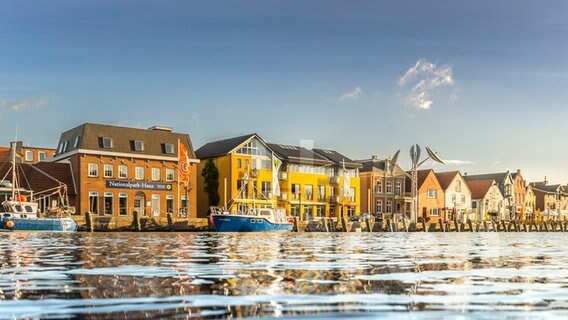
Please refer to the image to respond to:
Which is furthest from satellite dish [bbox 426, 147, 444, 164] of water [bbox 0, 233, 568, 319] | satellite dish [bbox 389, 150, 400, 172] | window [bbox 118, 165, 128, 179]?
water [bbox 0, 233, 568, 319]

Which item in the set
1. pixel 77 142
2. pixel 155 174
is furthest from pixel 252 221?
pixel 77 142

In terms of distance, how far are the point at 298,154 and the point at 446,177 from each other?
3866cm

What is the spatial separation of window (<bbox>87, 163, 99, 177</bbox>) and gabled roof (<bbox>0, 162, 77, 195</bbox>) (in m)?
2.10

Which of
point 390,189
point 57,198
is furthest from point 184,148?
point 390,189

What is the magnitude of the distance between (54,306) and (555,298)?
6350 mm

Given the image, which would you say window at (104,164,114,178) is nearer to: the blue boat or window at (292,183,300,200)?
the blue boat

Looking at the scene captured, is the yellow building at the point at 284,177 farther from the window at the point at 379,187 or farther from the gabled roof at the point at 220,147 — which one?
the window at the point at 379,187

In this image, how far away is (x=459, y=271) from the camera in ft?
46.1

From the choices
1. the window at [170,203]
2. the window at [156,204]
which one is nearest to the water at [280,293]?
the window at [156,204]

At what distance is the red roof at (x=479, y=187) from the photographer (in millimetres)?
135125

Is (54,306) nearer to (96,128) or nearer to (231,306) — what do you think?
(231,306)

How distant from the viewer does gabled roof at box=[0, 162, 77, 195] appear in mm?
74625

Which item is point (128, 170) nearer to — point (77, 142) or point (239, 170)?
point (77, 142)

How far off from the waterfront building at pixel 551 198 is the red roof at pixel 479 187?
86.3 ft
